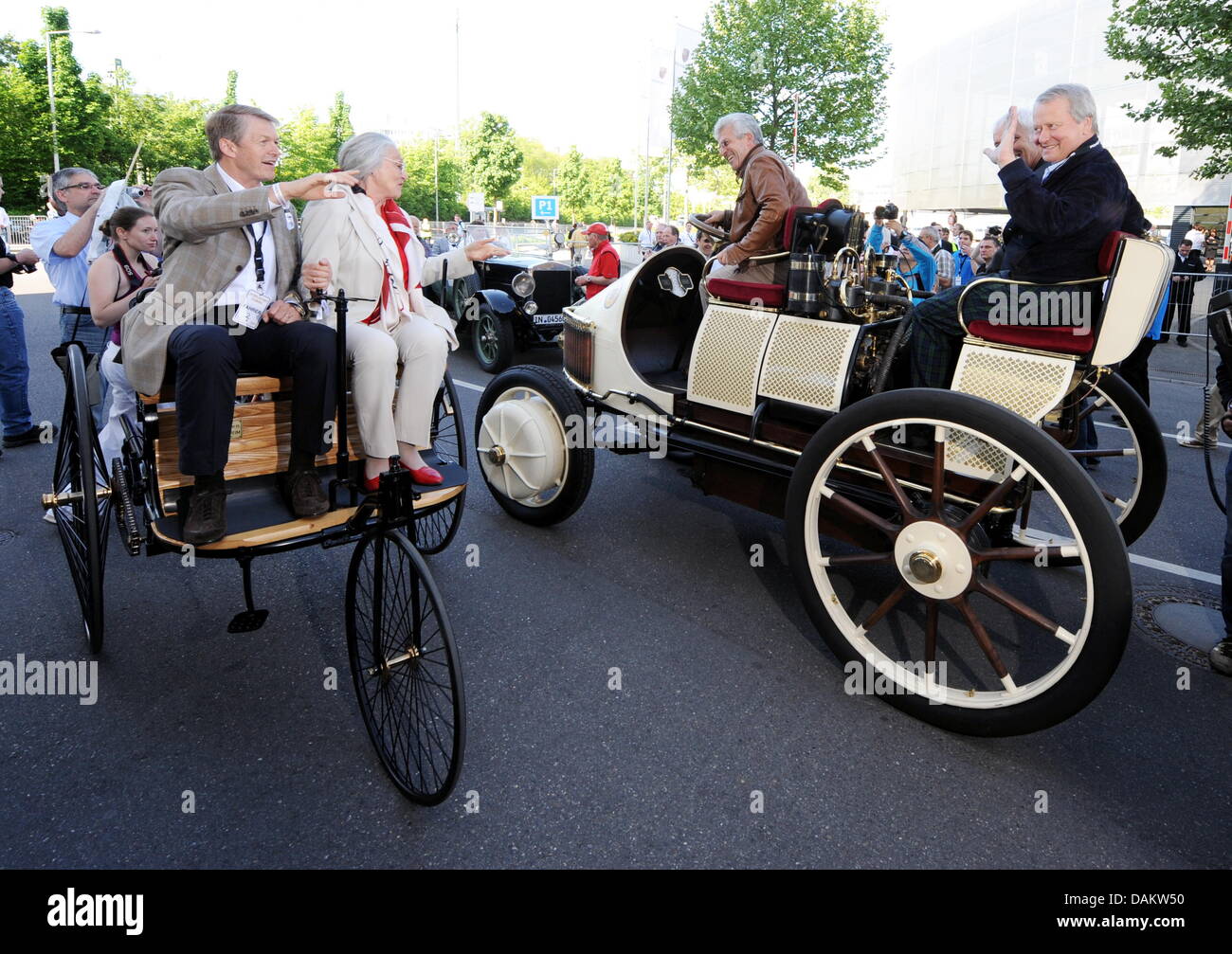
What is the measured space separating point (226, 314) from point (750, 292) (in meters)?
2.30

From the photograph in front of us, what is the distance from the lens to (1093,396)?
462 cm

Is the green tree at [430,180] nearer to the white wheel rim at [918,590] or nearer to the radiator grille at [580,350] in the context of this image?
the radiator grille at [580,350]

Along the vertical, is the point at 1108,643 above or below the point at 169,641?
above

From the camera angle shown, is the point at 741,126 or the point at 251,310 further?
the point at 741,126

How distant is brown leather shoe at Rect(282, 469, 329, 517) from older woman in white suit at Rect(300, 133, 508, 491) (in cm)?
26

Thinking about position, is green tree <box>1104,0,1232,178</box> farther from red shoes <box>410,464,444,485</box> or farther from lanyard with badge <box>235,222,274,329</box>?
lanyard with badge <box>235,222,274,329</box>

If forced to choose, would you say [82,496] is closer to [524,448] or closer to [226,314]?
[226,314]

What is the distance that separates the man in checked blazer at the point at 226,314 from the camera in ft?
9.33

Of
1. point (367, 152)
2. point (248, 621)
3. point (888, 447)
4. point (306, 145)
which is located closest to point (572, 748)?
point (248, 621)

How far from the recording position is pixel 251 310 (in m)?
3.14

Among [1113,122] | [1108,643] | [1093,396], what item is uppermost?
[1113,122]

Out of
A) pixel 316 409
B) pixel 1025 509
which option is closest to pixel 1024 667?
pixel 1025 509
